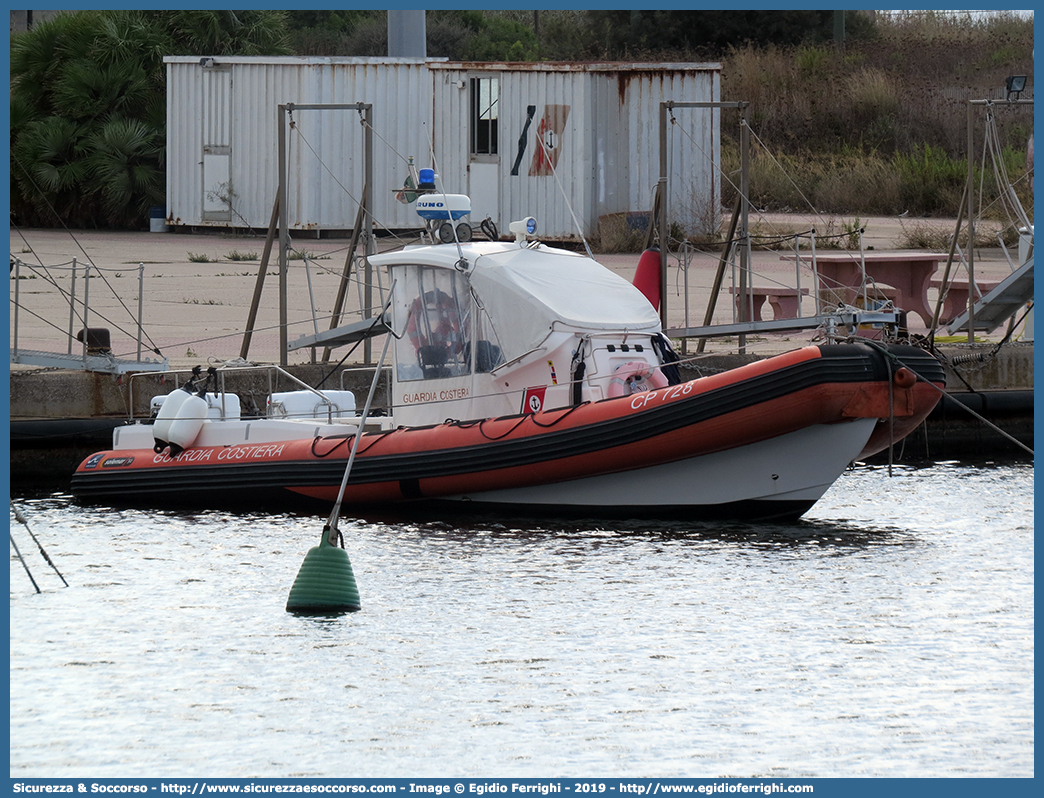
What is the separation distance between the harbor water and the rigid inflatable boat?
0.30 metres

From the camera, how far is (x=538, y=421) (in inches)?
433

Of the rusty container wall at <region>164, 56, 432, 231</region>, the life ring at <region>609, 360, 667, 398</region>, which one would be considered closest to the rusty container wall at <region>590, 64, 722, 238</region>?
A: the rusty container wall at <region>164, 56, 432, 231</region>

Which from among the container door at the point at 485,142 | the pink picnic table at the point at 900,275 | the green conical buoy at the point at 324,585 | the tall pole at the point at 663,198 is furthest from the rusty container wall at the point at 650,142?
the green conical buoy at the point at 324,585

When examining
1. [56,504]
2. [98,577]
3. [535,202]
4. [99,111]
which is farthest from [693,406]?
[99,111]

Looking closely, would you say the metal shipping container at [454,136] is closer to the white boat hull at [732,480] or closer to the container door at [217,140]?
the container door at [217,140]

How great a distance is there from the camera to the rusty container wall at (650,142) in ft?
81.6

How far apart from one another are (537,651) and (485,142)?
1818 centimetres

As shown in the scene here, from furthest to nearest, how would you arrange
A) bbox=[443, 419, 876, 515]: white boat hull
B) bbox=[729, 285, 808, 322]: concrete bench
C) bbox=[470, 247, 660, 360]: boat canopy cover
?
bbox=[729, 285, 808, 322]: concrete bench → bbox=[470, 247, 660, 360]: boat canopy cover → bbox=[443, 419, 876, 515]: white boat hull

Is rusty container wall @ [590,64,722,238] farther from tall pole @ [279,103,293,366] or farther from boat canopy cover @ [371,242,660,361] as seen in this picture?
boat canopy cover @ [371,242,660,361]

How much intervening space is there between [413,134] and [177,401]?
1415cm

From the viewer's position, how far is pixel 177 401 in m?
12.4

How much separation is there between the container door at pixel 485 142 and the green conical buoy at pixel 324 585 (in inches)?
657

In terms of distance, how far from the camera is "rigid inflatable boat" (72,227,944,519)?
10383mm
